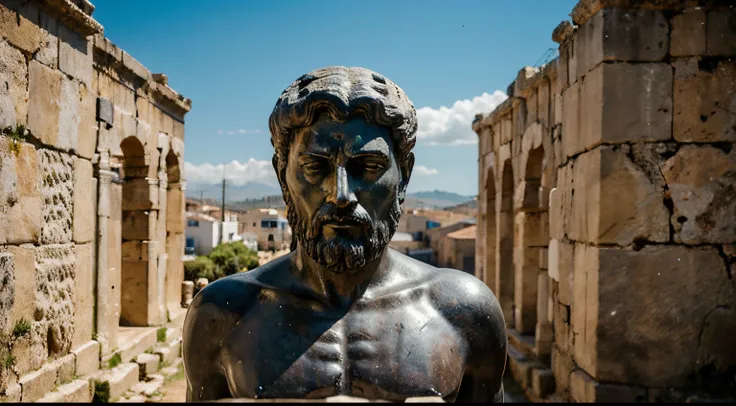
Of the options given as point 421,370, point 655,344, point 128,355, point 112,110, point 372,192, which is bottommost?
point 128,355

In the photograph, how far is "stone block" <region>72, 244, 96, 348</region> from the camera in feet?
21.1

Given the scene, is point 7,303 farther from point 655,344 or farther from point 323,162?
point 655,344

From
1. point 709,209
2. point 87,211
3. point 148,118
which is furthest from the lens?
point 148,118

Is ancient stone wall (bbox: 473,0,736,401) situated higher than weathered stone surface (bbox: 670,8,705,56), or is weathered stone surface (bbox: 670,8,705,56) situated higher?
weathered stone surface (bbox: 670,8,705,56)

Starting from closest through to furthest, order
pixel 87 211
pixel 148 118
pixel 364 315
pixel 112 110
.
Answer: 1. pixel 364 315
2. pixel 87 211
3. pixel 112 110
4. pixel 148 118

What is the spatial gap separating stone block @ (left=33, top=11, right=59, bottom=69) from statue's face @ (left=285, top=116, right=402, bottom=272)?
4.65 m

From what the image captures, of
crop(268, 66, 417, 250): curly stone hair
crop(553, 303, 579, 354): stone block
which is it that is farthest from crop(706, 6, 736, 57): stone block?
crop(268, 66, 417, 250): curly stone hair

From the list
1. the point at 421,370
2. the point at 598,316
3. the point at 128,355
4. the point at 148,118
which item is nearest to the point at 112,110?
the point at 148,118

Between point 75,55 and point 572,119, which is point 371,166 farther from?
point 75,55

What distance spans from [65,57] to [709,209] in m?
6.33

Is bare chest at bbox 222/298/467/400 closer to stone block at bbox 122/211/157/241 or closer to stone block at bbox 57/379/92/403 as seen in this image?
stone block at bbox 57/379/92/403

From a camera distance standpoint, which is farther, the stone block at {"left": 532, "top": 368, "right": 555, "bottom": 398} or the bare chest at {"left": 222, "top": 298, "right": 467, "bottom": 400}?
the stone block at {"left": 532, "top": 368, "right": 555, "bottom": 398}

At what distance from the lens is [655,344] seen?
4695 mm

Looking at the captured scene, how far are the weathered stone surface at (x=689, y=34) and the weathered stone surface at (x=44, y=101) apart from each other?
5.72 meters
